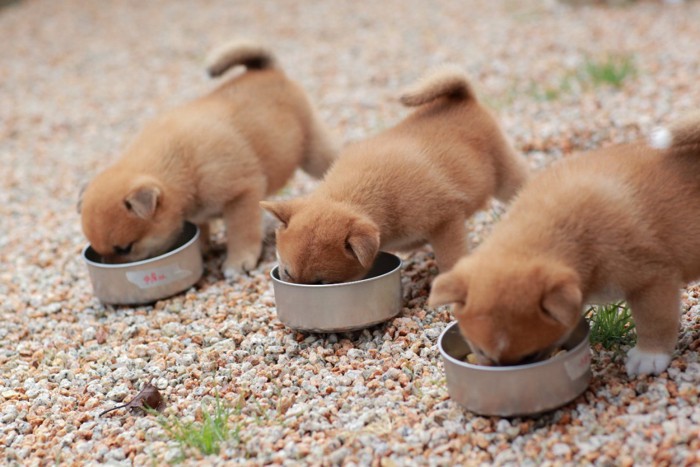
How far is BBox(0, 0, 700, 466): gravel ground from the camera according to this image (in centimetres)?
309

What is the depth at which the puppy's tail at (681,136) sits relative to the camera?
329 centimetres

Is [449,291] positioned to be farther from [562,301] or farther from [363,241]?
[363,241]

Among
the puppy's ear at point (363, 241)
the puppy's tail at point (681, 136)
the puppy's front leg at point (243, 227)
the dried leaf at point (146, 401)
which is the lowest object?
the puppy's front leg at point (243, 227)

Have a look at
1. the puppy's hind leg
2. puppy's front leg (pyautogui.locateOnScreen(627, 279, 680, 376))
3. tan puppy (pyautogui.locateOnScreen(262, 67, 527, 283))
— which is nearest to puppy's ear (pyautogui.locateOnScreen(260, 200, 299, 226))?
tan puppy (pyautogui.locateOnScreen(262, 67, 527, 283))

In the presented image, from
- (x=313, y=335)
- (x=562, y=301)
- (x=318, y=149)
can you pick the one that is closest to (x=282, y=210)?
(x=313, y=335)

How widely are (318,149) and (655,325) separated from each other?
120 inches

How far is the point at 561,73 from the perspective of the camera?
303 inches

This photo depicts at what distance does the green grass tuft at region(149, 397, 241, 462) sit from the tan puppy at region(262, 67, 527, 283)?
0.82 metres

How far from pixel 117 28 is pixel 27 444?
989cm

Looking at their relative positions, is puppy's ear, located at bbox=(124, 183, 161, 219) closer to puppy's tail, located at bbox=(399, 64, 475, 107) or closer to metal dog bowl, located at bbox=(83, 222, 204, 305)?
metal dog bowl, located at bbox=(83, 222, 204, 305)

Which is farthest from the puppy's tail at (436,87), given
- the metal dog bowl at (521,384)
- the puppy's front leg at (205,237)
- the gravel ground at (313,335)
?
the metal dog bowl at (521,384)

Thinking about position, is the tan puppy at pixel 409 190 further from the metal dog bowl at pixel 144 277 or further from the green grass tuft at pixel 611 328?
the metal dog bowl at pixel 144 277

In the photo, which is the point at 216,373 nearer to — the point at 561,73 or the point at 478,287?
the point at 478,287

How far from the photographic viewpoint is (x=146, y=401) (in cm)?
358
